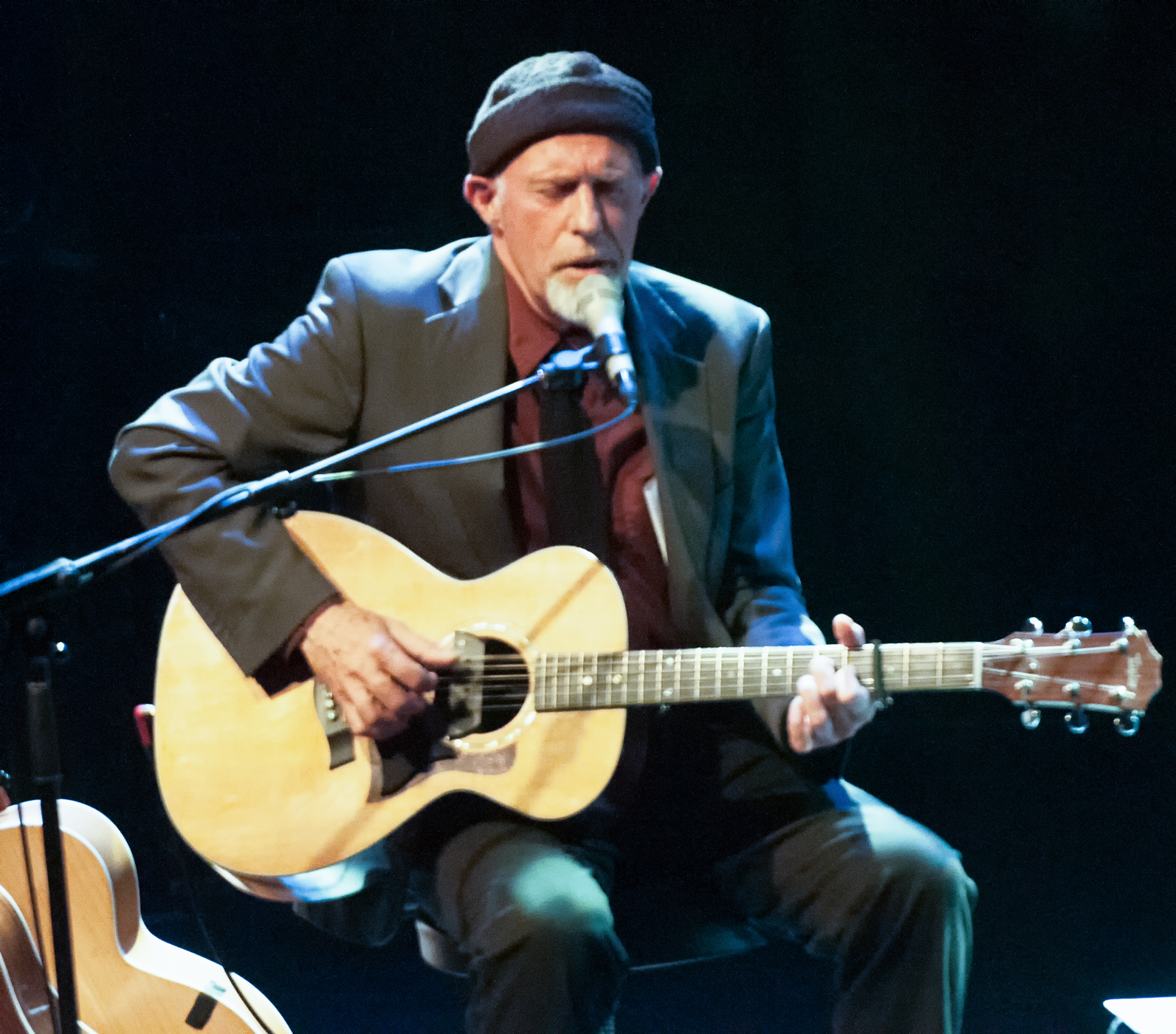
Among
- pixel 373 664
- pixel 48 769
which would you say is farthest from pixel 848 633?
pixel 48 769

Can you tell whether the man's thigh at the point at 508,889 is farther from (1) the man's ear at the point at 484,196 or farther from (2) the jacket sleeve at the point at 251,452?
(1) the man's ear at the point at 484,196

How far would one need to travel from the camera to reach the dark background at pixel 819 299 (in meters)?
2.95

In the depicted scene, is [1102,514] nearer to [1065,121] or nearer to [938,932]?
[1065,121]

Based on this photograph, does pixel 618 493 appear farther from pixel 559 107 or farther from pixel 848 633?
pixel 559 107

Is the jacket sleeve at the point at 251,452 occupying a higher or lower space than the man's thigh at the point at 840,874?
higher

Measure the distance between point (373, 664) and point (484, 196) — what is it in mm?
978

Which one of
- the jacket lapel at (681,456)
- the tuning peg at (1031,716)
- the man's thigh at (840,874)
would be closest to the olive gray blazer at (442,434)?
the jacket lapel at (681,456)

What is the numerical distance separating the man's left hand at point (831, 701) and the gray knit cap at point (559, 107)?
3.38ft

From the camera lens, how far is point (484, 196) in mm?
2445

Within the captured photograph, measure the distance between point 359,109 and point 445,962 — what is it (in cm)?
209

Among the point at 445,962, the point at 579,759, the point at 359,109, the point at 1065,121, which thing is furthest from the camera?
the point at 359,109

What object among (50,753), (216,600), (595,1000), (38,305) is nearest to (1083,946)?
(595,1000)

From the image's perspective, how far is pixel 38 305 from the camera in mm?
3191

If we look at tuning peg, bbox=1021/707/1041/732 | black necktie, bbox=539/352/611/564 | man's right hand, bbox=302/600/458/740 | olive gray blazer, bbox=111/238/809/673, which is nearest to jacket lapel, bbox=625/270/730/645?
olive gray blazer, bbox=111/238/809/673
